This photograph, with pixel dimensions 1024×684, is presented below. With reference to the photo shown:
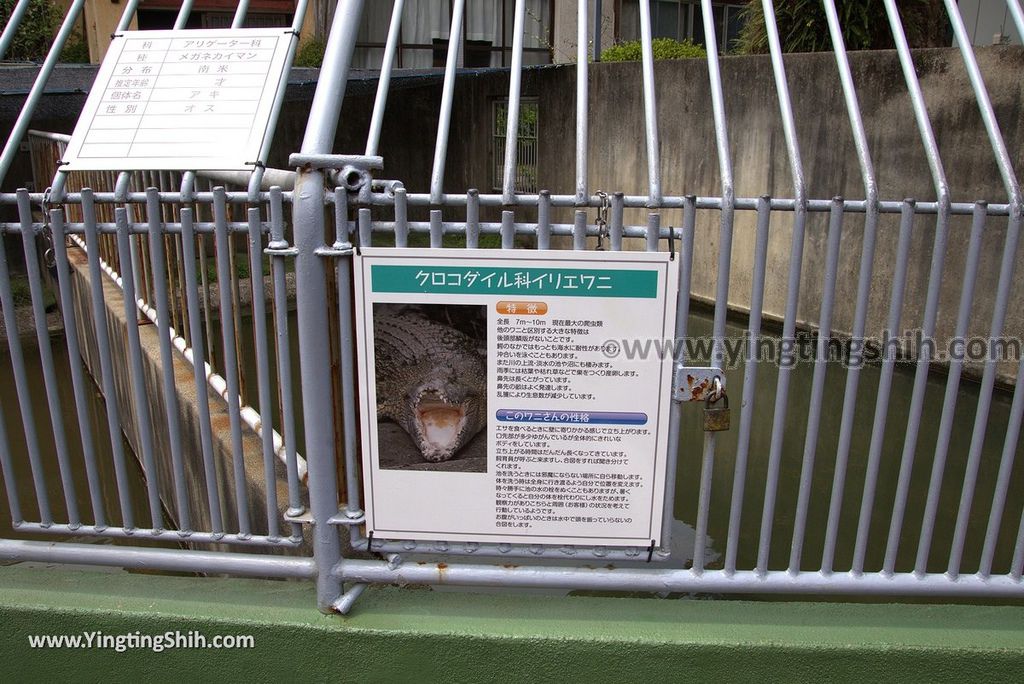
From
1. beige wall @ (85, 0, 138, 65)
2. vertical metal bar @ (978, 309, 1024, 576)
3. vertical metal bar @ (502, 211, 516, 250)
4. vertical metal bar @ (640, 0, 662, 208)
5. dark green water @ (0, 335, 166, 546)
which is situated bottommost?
dark green water @ (0, 335, 166, 546)

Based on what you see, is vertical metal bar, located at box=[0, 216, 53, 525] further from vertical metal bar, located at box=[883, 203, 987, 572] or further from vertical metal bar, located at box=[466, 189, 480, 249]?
vertical metal bar, located at box=[883, 203, 987, 572]

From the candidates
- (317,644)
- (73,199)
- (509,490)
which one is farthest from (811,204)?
(73,199)

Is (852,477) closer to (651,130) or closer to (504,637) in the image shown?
(504,637)

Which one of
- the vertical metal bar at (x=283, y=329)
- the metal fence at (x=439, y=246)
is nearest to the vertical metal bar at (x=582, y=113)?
the metal fence at (x=439, y=246)

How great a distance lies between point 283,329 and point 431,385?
43cm

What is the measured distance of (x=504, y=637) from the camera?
2203 mm

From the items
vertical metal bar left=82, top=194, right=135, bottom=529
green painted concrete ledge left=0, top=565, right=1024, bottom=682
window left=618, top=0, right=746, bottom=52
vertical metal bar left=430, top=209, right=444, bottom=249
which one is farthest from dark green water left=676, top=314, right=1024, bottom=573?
window left=618, top=0, right=746, bottom=52

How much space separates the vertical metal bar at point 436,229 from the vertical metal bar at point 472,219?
0.07 m

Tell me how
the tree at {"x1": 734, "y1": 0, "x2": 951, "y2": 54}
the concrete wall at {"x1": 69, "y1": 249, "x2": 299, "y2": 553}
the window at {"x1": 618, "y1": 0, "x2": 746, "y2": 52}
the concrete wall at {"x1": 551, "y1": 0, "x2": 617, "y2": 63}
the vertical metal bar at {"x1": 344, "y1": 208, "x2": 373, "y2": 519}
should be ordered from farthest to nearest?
1. the window at {"x1": 618, "y1": 0, "x2": 746, "y2": 52}
2. the concrete wall at {"x1": 551, "y1": 0, "x2": 617, "y2": 63}
3. the tree at {"x1": 734, "y1": 0, "x2": 951, "y2": 54}
4. the concrete wall at {"x1": 69, "y1": 249, "x2": 299, "y2": 553}
5. the vertical metal bar at {"x1": 344, "y1": 208, "x2": 373, "y2": 519}

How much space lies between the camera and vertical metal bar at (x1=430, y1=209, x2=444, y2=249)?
197cm

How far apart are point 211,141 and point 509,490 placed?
1204 millimetres

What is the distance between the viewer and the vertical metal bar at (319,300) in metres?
2.04

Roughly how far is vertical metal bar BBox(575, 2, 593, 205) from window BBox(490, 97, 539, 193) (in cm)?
921

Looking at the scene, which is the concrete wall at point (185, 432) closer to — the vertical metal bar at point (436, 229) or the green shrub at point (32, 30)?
the vertical metal bar at point (436, 229)
